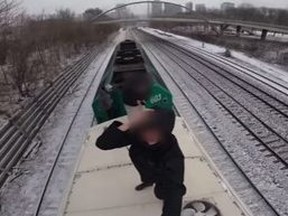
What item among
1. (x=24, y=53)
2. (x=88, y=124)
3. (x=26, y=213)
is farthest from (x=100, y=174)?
(x=24, y=53)

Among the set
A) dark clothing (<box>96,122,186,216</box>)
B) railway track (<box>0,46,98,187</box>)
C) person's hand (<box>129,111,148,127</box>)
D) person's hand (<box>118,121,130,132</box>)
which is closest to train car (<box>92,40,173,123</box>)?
person's hand (<box>129,111,148,127</box>)

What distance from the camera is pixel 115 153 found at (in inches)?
256

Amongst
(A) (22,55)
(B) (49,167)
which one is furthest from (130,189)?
(A) (22,55)

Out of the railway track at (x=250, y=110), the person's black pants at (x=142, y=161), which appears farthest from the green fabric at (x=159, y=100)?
the railway track at (x=250, y=110)

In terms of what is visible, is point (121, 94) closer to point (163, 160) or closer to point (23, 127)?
point (163, 160)

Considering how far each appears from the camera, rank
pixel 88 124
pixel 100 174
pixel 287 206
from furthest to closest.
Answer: pixel 88 124
pixel 287 206
pixel 100 174

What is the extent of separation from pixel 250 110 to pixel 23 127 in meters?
8.33

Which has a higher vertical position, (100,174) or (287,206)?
(100,174)

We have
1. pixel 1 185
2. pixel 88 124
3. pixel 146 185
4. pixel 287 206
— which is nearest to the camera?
pixel 146 185

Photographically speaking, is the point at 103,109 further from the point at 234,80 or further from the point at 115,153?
the point at 234,80

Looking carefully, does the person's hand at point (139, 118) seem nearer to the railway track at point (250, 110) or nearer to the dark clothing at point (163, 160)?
the dark clothing at point (163, 160)

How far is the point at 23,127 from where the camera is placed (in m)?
13.9

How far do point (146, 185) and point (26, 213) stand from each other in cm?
496

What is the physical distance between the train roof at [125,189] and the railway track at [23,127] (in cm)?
538
